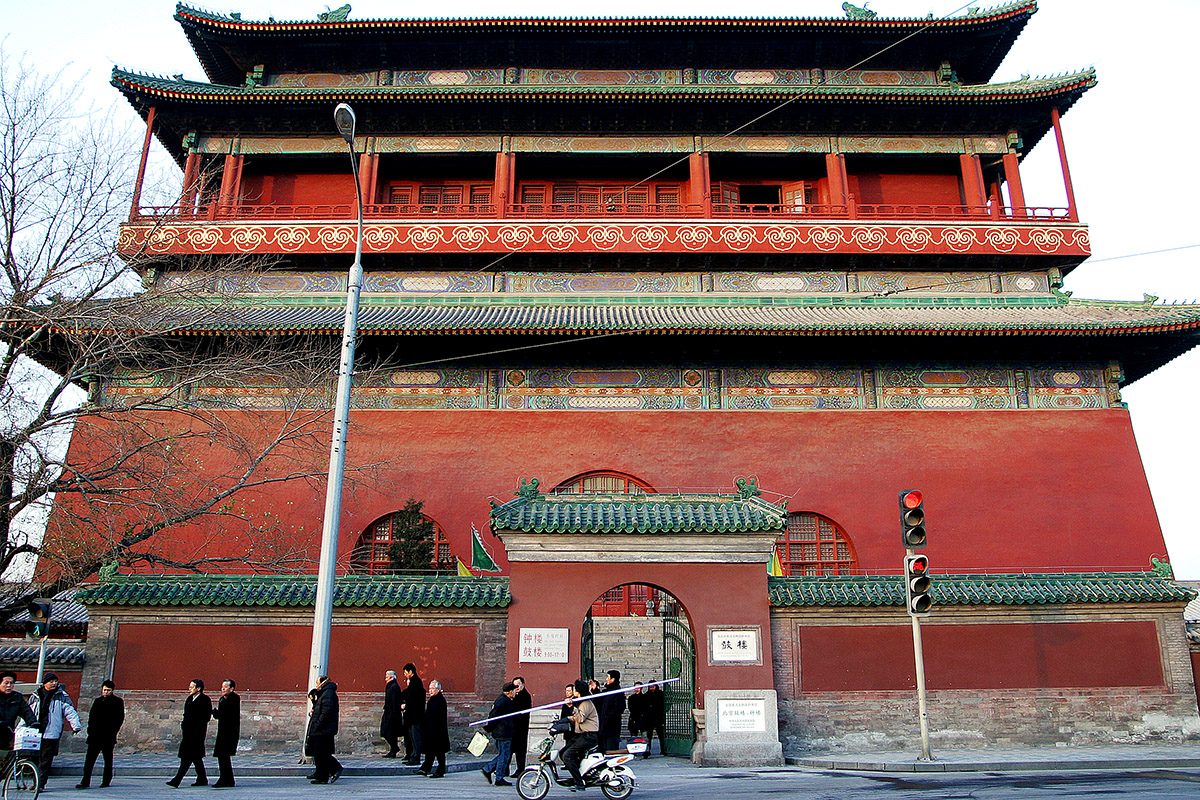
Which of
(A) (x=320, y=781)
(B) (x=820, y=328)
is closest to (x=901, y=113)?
(B) (x=820, y=328)

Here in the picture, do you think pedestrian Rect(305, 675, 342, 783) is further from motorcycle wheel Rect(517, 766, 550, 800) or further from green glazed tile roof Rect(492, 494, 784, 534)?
green glazed tile roof Rect(492, 494, 784, 534)

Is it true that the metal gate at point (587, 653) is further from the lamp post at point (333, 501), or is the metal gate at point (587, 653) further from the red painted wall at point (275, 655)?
the lamp post at point (333, 501)

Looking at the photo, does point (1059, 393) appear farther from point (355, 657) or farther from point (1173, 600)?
point (355, 657)

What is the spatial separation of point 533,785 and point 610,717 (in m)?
3.35

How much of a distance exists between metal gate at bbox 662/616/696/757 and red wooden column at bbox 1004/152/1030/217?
1228cm

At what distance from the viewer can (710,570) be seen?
10828mm

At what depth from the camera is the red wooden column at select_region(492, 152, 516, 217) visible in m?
19.0

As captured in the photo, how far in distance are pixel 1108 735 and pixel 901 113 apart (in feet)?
44.0

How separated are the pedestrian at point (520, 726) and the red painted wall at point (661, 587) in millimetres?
973

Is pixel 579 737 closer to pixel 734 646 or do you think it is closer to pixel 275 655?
pixel 734 646

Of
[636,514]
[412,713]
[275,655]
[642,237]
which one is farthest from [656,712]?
[642,237]

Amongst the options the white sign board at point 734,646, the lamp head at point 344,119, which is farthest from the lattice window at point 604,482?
the lamp head at point 344,119

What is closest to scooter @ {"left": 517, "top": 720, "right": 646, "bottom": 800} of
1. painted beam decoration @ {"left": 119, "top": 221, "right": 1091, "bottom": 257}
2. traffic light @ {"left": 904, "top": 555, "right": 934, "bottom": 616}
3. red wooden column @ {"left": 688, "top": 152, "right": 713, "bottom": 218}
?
traffic light @ {"left": 904, "top": 555, "right": 934, "bottom": 616}

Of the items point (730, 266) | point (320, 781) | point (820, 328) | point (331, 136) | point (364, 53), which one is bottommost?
point (320, 781)
